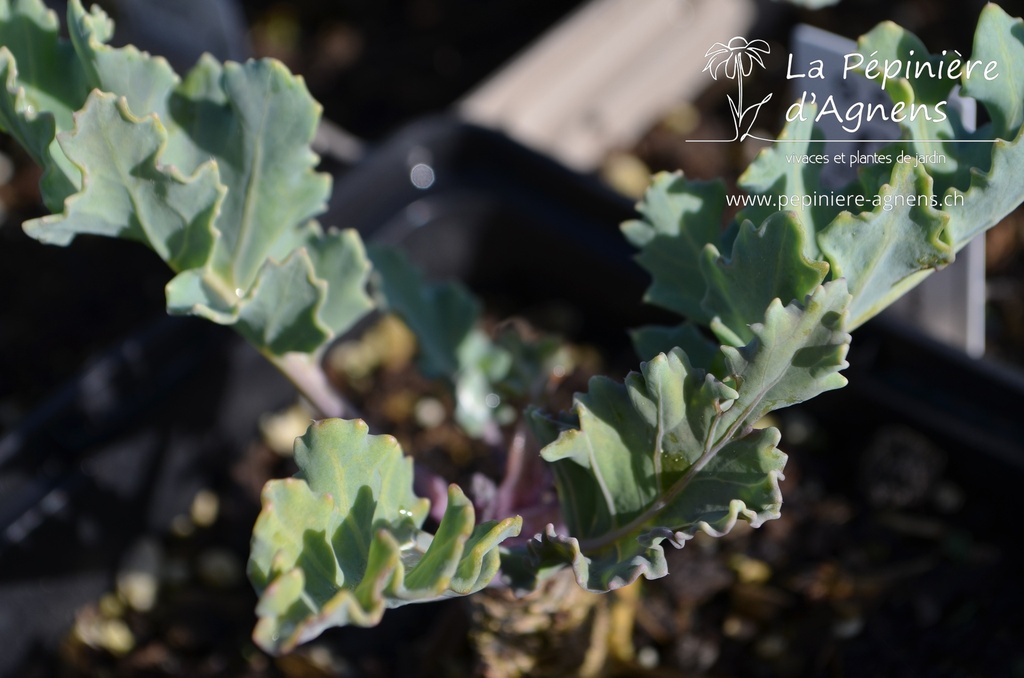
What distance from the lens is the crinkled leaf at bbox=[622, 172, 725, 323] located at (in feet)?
2.87

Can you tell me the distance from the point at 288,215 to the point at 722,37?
1.32m

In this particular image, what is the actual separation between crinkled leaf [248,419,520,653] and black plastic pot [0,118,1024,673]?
62cm

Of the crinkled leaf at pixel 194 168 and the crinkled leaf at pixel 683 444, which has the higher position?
→ the crinkled leaf at pixel 194 168

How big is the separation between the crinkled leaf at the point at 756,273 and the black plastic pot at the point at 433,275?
0.53m

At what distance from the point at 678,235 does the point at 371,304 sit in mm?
294

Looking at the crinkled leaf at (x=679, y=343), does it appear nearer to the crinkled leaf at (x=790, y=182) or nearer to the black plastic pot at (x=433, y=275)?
the crinkled leaf at (x=790, y=182)

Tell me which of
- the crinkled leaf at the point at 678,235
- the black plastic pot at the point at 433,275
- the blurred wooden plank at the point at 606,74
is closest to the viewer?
the crinkled leaf at the point at 678,235

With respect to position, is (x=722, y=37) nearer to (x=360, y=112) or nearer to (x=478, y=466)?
(x=360, y=112)

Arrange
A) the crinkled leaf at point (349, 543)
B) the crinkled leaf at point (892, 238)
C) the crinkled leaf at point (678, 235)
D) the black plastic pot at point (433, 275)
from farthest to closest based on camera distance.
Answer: the black plastic pot at point (433, 275) < the crinkled leaf at point (678, 235) < the crinkled leaf at point (892, 238) < the crinkled leaf at point (349, 543)

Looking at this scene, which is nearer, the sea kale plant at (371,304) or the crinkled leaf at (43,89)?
the sea kale plant at (371,304)

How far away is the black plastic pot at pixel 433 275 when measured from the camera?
4.09ft

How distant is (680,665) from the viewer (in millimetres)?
1177

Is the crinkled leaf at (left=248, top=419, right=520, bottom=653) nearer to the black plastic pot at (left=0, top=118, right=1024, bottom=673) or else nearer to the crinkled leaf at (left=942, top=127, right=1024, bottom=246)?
the crinkled leaf at (left=942, top=127, right=1024, bottom=246)

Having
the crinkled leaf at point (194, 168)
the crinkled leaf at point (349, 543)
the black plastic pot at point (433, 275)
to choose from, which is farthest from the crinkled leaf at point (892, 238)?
the black plastic pot at point (433, 275)
